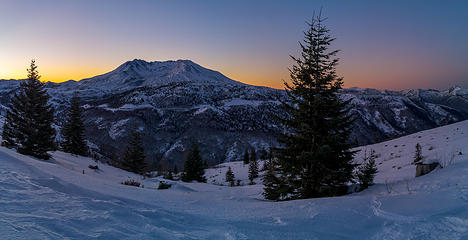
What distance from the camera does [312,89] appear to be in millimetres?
9133

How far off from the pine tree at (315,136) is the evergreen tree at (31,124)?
582 inches

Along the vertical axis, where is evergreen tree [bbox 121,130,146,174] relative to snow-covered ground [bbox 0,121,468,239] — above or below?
below

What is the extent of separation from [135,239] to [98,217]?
720mm

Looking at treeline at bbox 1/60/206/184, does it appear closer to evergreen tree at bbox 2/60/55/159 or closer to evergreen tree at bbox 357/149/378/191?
evergreen tree at bbox 2/60/55/159

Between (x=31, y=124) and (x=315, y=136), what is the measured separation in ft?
62.1

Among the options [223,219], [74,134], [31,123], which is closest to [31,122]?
[31,123]

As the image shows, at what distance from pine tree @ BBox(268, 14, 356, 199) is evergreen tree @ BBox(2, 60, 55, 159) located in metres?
14.8

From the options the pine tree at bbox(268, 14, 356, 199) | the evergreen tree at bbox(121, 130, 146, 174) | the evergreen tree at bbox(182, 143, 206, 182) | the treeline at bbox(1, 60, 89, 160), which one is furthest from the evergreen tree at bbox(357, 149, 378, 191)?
the evergreen tree at bbox(121, 130, 146, 174)

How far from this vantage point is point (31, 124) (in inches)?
645

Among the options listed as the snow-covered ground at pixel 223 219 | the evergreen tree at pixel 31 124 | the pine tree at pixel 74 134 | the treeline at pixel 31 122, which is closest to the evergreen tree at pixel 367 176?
the snow-covered ground at pixel 223 219

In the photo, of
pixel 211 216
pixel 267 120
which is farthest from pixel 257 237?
Result: pixel 267 120

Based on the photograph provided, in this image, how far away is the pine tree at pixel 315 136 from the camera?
8.19m

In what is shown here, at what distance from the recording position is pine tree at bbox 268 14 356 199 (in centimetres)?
819

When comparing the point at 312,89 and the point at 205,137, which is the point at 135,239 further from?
the point at 205,137
